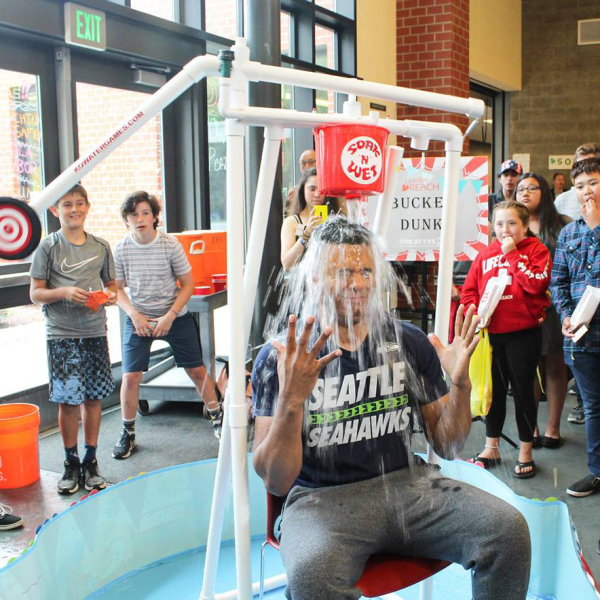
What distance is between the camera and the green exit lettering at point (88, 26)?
3.78 m

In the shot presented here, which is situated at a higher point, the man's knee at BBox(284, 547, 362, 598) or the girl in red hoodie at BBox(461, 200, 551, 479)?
the girl in red hoodie at BBox(461, 200, 551, 479)

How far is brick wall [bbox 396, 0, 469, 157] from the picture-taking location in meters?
7.24

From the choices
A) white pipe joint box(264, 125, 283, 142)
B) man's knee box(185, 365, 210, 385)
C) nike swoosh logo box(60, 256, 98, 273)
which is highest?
white pipe joint box(264, 125, 283, 142)

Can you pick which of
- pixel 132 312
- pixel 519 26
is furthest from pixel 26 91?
pixel 519 26

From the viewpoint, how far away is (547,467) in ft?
11.2

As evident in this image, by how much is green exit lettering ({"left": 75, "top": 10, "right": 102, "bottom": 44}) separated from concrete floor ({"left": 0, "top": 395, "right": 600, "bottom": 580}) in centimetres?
218

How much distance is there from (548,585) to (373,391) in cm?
119

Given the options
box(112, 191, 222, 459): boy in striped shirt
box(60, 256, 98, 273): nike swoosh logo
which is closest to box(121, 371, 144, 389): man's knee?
box(112, 191, 222, 459): boy in striped shirt

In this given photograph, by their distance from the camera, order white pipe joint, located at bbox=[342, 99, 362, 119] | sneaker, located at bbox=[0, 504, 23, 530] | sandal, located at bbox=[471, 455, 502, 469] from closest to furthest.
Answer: white pipe joint, located at bbox=[342, 99, 362, 119] → sneaker, located at bbox=[0, 504, 23, 530] → sandal, located at bbox=[471, 455, 502, 469]

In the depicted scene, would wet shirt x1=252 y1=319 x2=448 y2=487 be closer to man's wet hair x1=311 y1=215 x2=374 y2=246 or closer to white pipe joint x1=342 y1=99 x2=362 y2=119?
man's wet hair x1=311 y1=215 x2=374 y2=246

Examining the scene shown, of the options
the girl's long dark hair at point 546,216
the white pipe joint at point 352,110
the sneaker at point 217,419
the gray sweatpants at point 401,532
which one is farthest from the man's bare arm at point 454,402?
the sneaker at point 217,419

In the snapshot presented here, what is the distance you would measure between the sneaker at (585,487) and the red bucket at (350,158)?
1.99m

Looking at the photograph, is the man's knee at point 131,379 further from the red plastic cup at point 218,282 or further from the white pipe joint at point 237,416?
the white pipe joint at point 237,416

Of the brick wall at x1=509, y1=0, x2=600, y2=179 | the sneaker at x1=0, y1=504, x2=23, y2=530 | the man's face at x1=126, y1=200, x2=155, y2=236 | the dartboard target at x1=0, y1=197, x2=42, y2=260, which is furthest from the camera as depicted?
the brick wall at x1=509, y1=0, x2=600, y2=179
